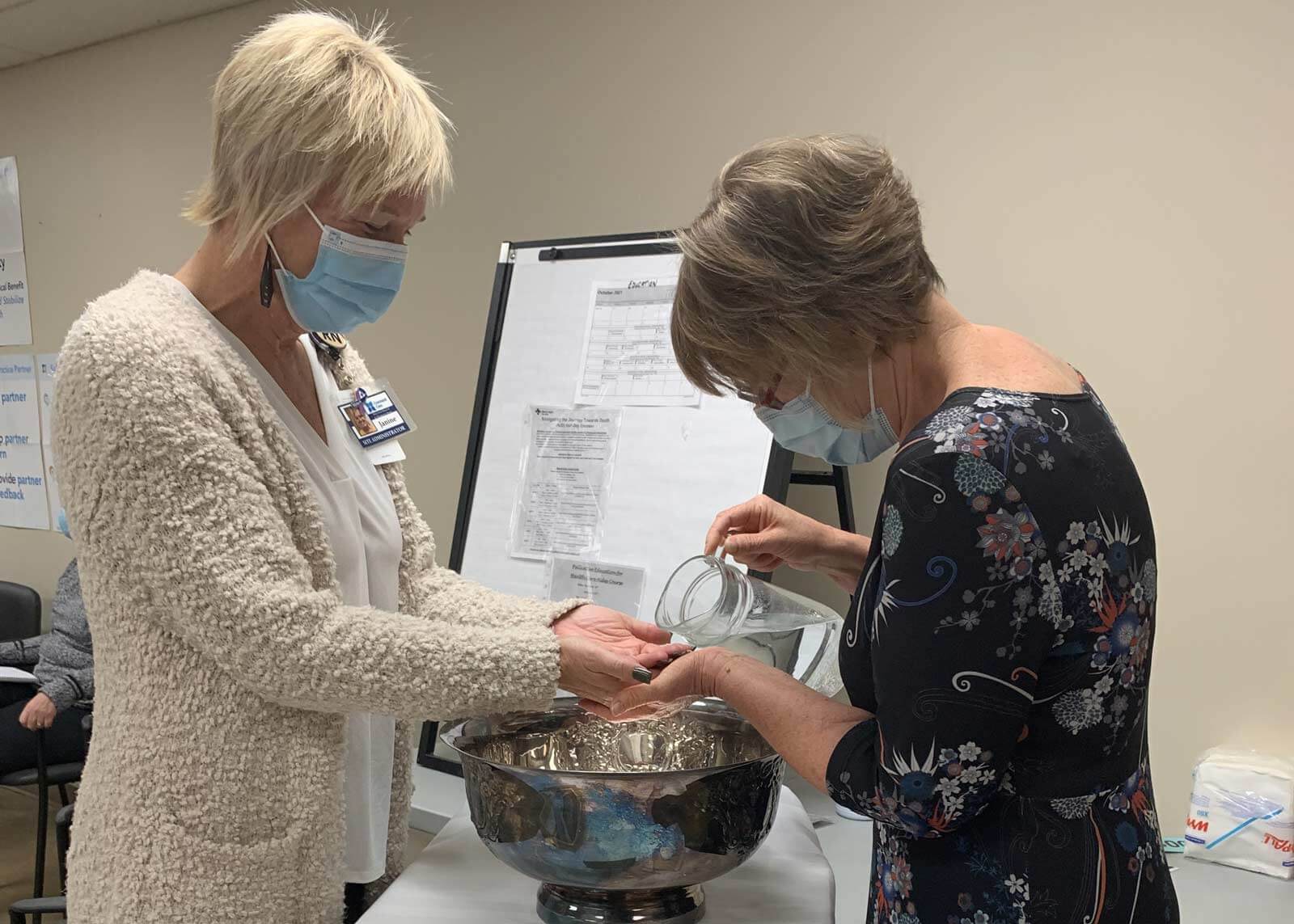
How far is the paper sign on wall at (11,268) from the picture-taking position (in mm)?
4051

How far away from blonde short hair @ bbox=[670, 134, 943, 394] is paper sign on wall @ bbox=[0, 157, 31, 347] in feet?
13.0

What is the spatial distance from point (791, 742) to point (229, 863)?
569 millimetres

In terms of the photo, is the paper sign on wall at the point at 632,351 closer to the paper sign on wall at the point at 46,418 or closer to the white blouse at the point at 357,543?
the white blouse at the point at 357,543

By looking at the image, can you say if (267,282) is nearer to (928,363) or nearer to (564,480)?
(928,363)

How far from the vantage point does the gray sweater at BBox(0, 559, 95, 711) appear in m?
2.88

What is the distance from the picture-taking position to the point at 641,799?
0.96 metres

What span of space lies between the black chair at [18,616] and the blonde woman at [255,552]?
9.08 ft

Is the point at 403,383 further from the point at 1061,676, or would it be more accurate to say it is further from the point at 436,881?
the point at 1061,676

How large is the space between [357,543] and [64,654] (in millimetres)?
2315

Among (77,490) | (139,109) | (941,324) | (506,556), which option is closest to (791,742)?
(941,324)

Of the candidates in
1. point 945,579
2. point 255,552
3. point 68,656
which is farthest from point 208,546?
point 68,656

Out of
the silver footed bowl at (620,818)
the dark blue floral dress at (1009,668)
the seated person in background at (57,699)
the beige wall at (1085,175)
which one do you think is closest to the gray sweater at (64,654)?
the seated person in background at (57,699)

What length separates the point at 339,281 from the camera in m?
1.17

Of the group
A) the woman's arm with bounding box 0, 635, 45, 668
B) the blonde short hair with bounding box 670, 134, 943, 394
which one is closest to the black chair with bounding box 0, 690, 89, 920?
the woman's arm with bounding box 0, 635, 45, 668
